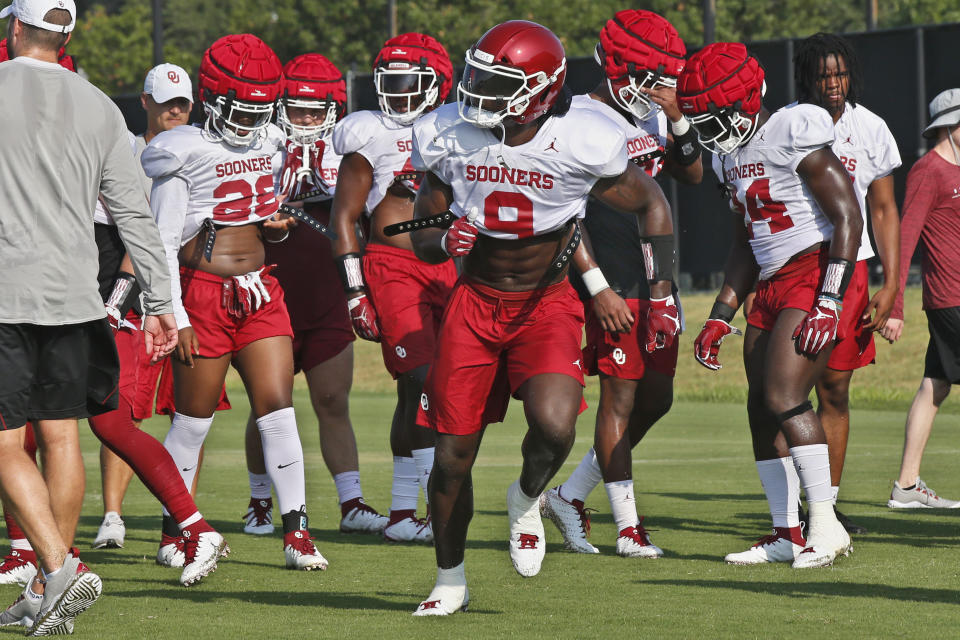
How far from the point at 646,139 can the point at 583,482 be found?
1.60m

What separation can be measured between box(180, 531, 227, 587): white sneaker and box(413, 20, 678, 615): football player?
111 cm

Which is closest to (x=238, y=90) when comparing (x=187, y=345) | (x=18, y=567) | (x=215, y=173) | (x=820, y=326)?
(x=215, y=173)

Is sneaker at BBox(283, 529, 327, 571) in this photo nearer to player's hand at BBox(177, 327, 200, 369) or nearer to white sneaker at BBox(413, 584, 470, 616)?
player's hand at BBox(177, 327, 200, 369)

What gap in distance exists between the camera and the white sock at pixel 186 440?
705cm

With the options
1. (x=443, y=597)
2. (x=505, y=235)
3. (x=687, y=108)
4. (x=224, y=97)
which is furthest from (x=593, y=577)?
(x=224, y=97)

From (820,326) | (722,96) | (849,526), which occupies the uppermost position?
(722,96)

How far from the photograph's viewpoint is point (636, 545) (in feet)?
22.6

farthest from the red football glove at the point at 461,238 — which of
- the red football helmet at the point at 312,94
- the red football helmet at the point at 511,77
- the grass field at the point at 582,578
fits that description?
the red football helmet at the point at 312,94

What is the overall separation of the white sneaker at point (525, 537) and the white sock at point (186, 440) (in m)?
1.86

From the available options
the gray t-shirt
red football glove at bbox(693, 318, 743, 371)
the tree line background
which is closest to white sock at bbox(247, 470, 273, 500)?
red football glove at bbox(693, 318, 743, 371)

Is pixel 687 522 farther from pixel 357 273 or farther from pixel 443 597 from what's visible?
pixel 443 597

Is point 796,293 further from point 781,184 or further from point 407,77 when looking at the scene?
point 407,77

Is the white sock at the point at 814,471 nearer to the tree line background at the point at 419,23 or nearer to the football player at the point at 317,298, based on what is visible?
the football player at the point at 317,298

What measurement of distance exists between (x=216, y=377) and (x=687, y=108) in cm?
235
